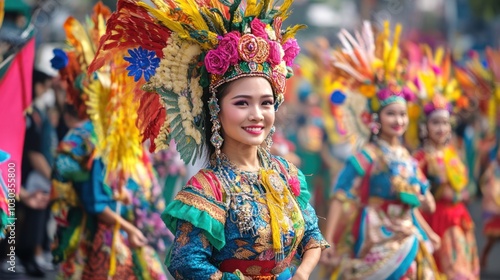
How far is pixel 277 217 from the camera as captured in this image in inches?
195

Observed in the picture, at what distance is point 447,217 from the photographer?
918cm

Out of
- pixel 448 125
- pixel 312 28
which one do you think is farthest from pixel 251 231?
pixel 312 28

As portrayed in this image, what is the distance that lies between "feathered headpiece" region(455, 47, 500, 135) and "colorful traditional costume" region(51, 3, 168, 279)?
4885 millimetres

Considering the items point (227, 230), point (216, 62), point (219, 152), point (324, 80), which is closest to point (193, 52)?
point (216, 62)

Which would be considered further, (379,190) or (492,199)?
(492,199)

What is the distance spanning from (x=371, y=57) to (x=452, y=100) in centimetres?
143

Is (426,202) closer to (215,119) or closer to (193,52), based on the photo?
(215,119)

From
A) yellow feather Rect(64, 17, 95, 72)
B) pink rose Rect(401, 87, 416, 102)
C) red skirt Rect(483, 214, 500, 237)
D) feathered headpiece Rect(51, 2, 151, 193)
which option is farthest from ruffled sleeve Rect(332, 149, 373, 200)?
red skirt Rect(483, 214, 500, 237)

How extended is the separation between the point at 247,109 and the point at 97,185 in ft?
7.56

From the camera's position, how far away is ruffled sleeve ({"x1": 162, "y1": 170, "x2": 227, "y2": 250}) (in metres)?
4.80

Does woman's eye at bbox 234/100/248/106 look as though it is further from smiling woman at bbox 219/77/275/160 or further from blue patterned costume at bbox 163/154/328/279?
blue patterned costume at bbox 163/154/328/279

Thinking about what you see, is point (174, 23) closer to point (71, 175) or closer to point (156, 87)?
point (156, 87)

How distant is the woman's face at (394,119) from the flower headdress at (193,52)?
3.00 m

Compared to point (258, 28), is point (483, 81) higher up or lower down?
higher up
